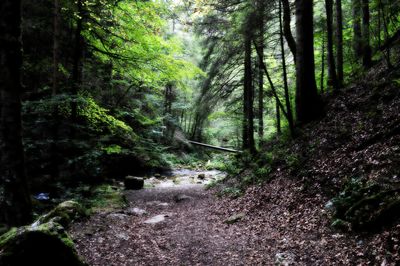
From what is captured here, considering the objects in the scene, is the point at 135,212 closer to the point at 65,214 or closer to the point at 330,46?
the point at 65,214

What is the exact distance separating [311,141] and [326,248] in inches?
185

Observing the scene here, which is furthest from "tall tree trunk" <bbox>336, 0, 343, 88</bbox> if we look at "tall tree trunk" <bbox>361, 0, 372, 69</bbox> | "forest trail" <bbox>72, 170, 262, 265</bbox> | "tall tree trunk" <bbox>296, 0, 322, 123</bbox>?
"forest trail" <bbox>72, 170, 262, 265</bbox>

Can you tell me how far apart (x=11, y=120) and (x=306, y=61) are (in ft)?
29.0

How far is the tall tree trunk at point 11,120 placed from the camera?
18.6ft

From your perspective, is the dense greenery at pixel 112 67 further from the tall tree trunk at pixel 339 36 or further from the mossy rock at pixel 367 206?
the mossy rock at pixel 367 206

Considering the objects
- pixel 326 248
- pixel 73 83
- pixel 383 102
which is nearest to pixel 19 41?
pixel 73 83

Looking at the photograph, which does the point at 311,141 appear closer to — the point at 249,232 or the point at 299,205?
the point at 299,205

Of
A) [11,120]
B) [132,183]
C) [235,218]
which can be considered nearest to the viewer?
[11,120]

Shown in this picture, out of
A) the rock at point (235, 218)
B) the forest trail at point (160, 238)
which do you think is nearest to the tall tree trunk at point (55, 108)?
the forest trail at point (160, 238)

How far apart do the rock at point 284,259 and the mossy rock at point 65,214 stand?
4.65m

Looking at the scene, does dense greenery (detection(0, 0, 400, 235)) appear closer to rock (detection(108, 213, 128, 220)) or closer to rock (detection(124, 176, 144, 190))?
rock (detection(124, 176, 144, 190))

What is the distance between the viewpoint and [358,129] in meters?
7.52

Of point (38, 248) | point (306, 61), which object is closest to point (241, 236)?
point (38, 248)

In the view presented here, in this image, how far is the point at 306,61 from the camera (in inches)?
389
